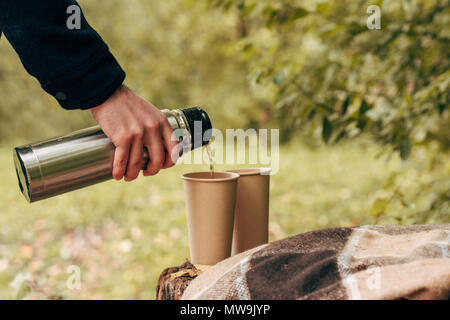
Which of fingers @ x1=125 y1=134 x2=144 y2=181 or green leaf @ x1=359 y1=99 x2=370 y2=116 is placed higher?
green leaf @ x1=359 y1=99 x2=370 y2=116

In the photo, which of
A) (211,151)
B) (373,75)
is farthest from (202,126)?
(373,75)

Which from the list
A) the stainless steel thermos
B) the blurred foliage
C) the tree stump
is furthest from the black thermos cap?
the blurred foliage

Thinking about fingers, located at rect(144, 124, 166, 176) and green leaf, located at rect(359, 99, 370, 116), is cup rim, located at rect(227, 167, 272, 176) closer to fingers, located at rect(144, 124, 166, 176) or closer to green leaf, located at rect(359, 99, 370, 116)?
fingers, located at rect(144, 124, 166, 176)

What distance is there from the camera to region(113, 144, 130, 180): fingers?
879 millimetres

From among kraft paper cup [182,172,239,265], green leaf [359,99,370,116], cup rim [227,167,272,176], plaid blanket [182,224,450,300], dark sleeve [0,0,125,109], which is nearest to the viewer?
plaid blanket [182,224,450,300]

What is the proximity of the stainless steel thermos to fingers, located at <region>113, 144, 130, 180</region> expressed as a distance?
0.03m

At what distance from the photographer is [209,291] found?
0.71 m

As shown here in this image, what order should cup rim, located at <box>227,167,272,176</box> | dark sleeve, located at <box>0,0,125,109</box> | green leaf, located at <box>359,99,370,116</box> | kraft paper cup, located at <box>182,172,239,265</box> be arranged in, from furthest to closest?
1. green leaf, located at <box>359,99,370,116</box>
2. cup rim, located at <box>227,167,272,176</box>
3. kraft paper cup, located at <box>182,172,239,265</box>
4. dark sleeve, located at <box>0,0,125,109</box>

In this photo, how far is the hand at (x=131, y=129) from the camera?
87cm

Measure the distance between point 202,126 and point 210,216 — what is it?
21 cm

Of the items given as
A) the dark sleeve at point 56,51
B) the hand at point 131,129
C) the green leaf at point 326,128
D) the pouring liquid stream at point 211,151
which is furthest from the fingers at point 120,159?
the green leaf at point 326,128

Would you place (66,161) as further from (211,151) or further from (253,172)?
(253,172)

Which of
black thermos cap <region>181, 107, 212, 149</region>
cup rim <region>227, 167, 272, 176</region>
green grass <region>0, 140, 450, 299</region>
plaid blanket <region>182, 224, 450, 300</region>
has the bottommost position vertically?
green grass <region>0, 140, 450, 299</region>

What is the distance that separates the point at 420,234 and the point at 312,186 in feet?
11.0
